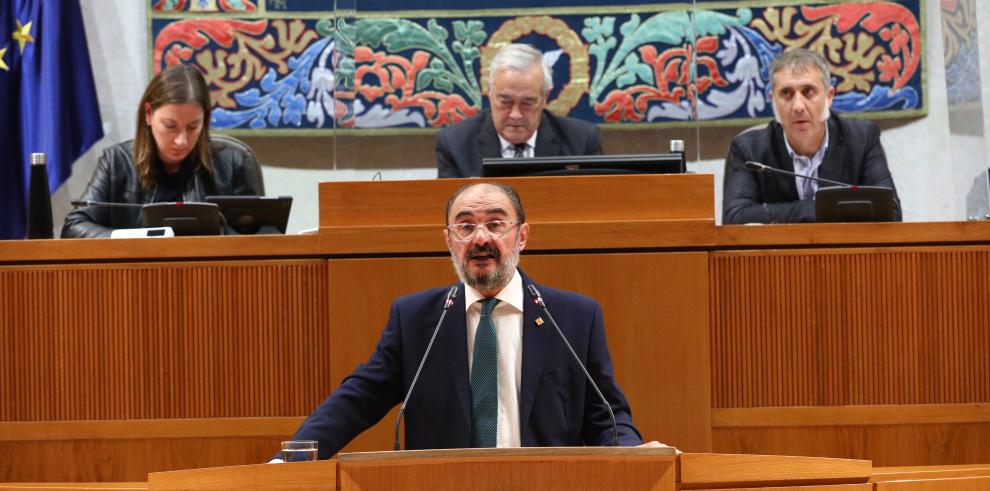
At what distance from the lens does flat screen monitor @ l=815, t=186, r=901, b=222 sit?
3.29m

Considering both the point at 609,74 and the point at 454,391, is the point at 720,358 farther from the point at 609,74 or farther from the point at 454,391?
the point at 609,74

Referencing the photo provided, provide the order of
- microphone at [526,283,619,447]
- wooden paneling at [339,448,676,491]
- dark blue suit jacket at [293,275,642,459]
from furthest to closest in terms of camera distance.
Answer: dark blue suit jacket at [293,275,642,459], microphone at [526,283,619,447], wooden paneling at [339,448,676,491]

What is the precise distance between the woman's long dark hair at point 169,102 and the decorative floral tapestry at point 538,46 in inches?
49.5

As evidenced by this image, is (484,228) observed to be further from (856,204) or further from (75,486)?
(75,486)

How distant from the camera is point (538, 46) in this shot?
5.38 metres

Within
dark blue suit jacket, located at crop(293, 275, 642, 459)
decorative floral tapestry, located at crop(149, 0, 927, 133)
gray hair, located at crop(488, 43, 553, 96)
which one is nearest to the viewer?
dark blue suit jacket, located at crop(293, 275, 642, 459)

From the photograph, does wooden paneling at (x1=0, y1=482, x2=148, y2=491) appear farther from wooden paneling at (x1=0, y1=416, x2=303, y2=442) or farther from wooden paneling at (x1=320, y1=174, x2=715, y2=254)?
wooden paneling at (x1=320, y1=174, x2=715, y2=254)

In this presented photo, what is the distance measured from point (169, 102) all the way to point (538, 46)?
1.81m

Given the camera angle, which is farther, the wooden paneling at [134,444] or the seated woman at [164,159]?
the seated woman at [164,159]

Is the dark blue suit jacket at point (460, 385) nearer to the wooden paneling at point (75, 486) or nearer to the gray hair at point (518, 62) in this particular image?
the wooden paneling at point (75, 486)

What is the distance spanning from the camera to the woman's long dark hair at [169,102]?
4117mm

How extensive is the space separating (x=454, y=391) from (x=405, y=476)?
74 centimetres

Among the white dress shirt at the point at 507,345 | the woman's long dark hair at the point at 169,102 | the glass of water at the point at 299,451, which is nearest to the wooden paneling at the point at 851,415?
the white dress shirt at the point at 507,345

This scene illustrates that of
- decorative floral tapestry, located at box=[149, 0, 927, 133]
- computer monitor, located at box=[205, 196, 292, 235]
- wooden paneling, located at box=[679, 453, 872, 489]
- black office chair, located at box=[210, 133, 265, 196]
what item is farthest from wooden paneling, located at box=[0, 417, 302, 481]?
decorative floral tapestry, located at box=[149, 0, 927, 133]
